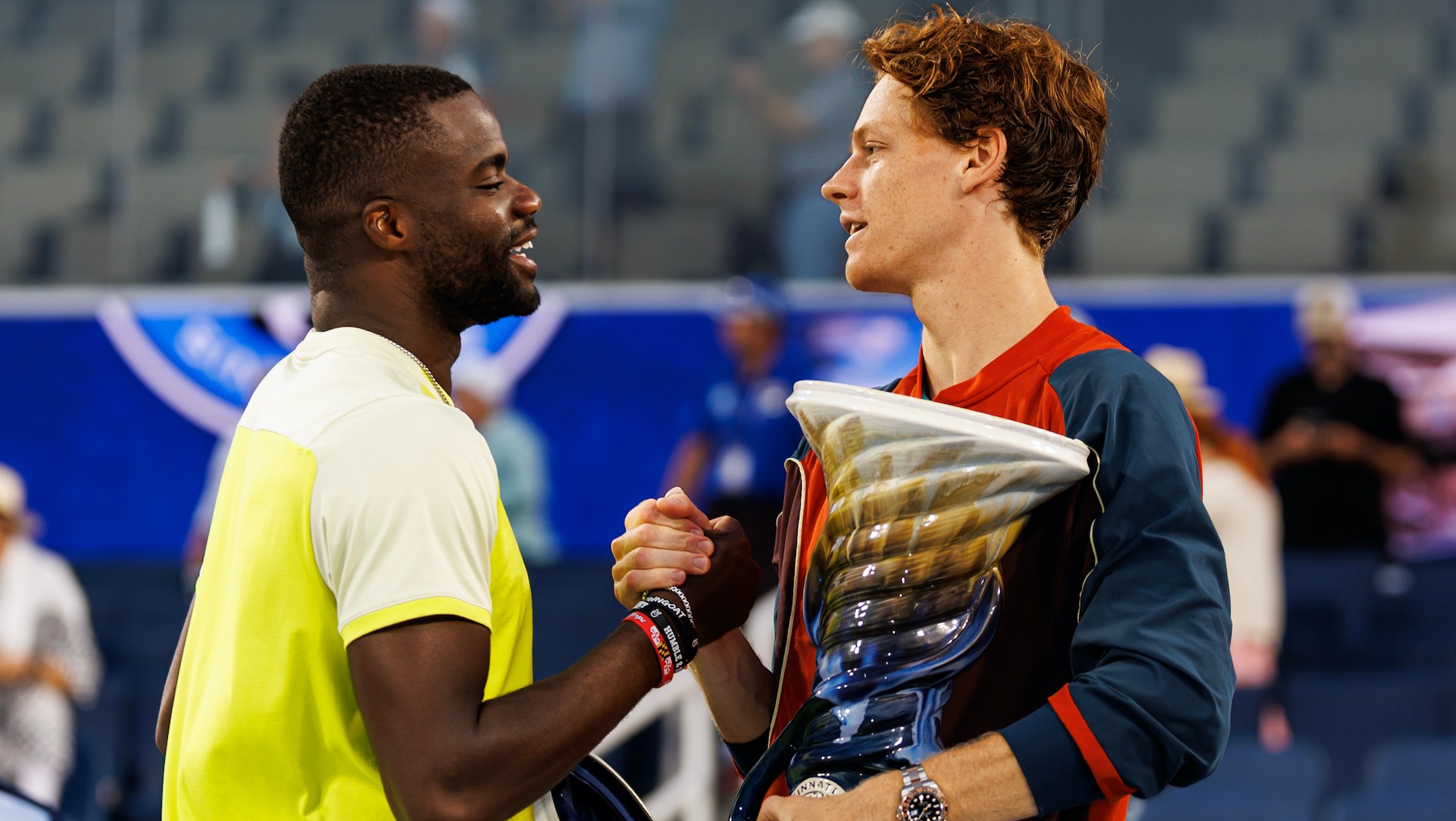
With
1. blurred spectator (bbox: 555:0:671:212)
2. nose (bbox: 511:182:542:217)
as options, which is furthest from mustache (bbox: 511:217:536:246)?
blurred spectator (bbox: 555:0:671:212)

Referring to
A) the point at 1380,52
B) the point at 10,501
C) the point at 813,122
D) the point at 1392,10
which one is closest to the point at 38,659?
the point at 10,501

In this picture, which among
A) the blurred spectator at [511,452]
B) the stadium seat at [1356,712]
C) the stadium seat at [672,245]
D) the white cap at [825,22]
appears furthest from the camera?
the white cap at [825,22]

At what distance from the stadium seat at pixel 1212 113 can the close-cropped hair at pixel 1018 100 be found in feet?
20.9

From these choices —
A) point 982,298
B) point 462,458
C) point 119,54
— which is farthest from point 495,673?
point 119,54

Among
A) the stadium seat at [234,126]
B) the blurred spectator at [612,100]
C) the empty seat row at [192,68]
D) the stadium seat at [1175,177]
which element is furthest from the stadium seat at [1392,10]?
the stadium seat at [234,126]

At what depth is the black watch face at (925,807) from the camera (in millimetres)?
1473

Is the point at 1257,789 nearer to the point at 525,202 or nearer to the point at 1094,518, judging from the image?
the point at 1094,518

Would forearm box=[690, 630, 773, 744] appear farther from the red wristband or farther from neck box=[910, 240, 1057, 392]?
neck box=[910, 240, 1057, 392]

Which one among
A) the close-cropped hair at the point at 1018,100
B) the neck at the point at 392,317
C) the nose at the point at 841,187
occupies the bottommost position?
the neck at the point at 392,317

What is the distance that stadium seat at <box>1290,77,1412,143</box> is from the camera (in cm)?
752

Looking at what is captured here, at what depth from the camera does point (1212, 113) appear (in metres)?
7.81

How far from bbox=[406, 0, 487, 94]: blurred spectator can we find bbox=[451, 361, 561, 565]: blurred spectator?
1875 mm

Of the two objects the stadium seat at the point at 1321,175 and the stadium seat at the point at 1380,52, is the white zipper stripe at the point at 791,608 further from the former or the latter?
the stadium seat at the point at 1380,52

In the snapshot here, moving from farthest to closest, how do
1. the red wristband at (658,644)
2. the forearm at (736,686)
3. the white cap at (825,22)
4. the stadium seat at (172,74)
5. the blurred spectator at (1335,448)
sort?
the stadium seat at (172,74)
the white cap at (825,22)
the blurred spectator at (1335,448)
the forearm at (736,686)
the red wristband at (658,644)
